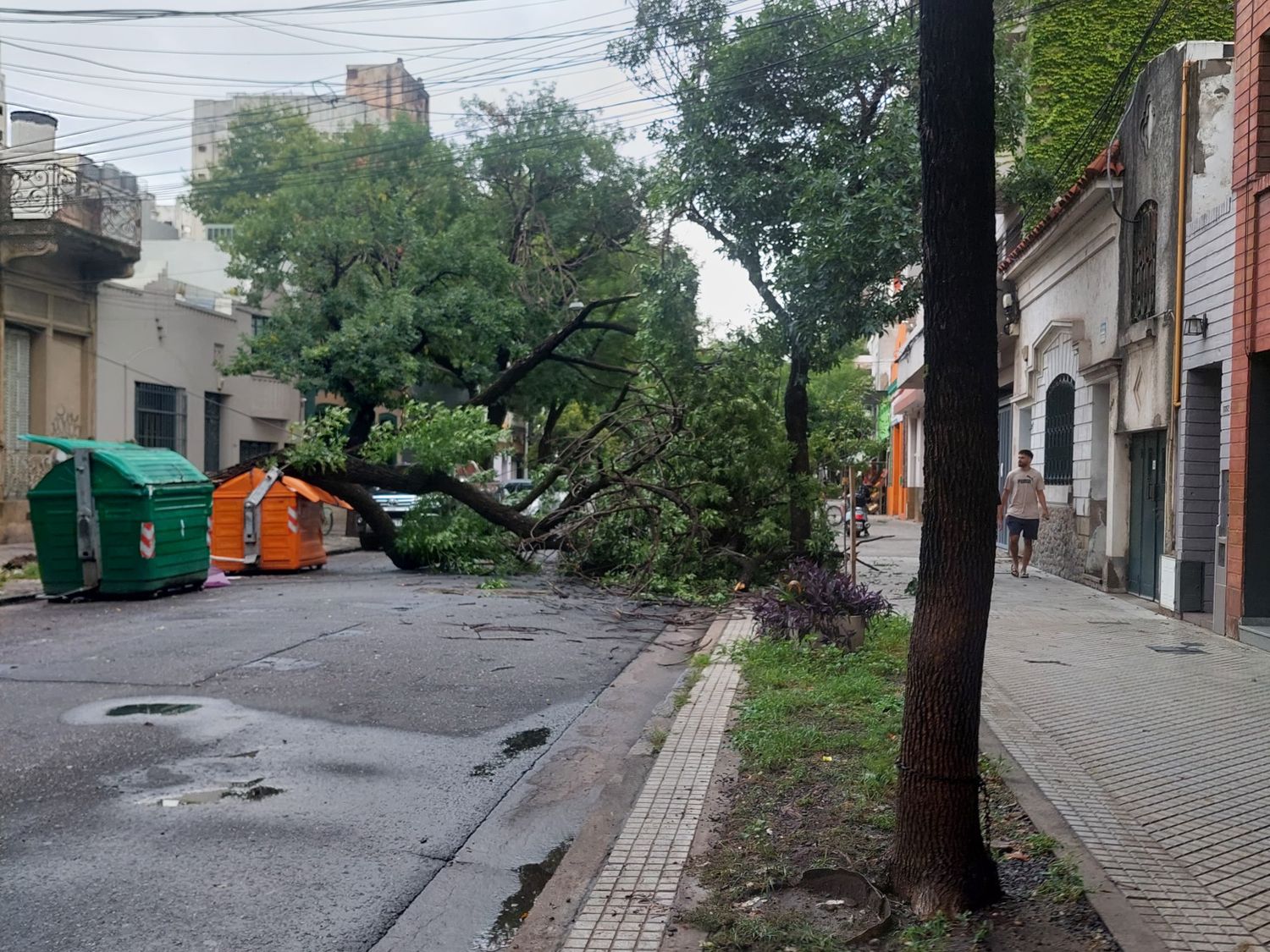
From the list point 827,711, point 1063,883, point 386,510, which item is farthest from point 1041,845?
point 386,510

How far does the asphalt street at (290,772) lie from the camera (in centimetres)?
445

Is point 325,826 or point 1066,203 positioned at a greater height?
point 1066,203

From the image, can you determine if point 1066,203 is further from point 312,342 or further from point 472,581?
point 312,342

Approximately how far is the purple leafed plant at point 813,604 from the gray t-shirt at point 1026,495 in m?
7.35

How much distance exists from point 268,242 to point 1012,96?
1650 cm

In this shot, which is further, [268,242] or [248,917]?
[268,242]

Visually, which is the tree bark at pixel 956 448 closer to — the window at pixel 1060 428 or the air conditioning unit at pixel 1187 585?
the air conditioning unit at pixel 1187 585

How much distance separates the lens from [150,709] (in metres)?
7.77

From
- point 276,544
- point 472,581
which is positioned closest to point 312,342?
point 276,544

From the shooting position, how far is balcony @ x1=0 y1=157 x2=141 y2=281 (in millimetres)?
21062

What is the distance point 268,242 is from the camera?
2572 centimetres

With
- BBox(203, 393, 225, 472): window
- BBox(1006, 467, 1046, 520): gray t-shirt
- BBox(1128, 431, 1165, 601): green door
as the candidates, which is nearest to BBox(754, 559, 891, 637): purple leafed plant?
BBox(1128, 431, 1165, 601): green door

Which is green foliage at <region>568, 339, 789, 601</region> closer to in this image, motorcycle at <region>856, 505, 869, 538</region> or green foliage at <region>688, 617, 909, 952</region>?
motorcycle at <region>856, 505, 869, 538</region>

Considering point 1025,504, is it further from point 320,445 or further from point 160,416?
point 160,416
